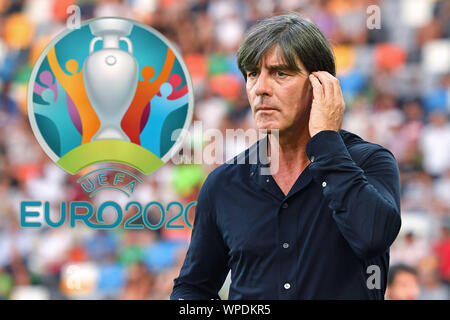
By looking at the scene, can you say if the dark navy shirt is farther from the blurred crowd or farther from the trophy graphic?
the blurred crowd

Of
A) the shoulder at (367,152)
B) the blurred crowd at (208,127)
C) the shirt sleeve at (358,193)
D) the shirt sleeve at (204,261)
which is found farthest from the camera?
the blurred crowd at (208,127)

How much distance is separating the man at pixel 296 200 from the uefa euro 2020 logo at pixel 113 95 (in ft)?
5.53

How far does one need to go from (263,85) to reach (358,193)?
353 mm

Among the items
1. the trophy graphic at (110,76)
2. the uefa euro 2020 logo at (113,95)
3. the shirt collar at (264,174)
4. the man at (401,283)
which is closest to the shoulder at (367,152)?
the shirt collar at (264,174)

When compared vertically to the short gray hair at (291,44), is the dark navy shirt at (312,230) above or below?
below

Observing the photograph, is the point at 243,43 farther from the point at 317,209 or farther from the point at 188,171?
the point at 188,171

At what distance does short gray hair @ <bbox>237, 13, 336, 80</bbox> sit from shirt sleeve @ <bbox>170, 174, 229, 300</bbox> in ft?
1.19

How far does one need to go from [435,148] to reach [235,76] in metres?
1.91

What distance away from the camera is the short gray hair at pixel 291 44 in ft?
5.28

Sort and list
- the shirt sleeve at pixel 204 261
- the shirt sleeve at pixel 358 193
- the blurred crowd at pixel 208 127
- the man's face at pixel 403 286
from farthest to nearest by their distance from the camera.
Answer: the blurred crowd at pixel 208 127
the man's face at pixel 403 286
the shirt sleeve at pixel 204 261
the shirt sleeve at pixel 358 193

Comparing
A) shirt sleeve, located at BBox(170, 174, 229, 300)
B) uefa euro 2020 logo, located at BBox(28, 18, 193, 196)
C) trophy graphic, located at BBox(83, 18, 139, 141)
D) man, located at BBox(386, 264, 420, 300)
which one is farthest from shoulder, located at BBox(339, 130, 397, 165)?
man, located at BBox(386, 264, 420, 300)

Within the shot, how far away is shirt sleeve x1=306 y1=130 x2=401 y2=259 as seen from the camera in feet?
4.58

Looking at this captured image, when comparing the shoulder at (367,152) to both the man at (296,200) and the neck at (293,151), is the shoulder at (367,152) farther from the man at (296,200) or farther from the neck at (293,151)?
the neck at (293,151)
